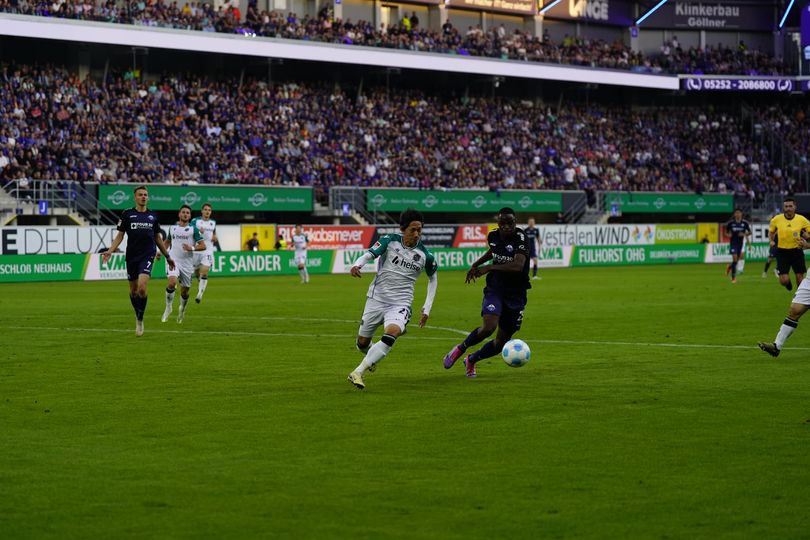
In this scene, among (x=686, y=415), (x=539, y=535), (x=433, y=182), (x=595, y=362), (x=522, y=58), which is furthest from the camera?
(x=522, y=58)

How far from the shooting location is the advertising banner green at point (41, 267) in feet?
138

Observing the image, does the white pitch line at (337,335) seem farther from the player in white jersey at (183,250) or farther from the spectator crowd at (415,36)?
the spectator crowd at (415,36)

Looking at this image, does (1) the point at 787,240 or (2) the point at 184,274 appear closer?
(2) the point at 184,274

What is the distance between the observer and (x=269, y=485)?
26.7 feet

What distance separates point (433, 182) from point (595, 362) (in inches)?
1821

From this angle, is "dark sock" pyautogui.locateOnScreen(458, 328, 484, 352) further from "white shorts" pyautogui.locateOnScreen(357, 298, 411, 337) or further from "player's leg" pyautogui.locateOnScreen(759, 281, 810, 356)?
"player's leg" pyautogui.locateOnScreen(759, 281, 810, 356)

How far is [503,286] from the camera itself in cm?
1452

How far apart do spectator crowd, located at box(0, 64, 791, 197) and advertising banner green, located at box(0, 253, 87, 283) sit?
18.3 ft

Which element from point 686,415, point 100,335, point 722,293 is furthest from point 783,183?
point 686,415

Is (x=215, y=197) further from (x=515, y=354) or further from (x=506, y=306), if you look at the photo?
(x=515, y=354)

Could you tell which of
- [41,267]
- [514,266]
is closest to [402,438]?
[514,266]

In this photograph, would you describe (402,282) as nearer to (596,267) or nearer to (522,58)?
(596,267)

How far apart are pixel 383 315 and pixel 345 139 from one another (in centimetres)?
4809

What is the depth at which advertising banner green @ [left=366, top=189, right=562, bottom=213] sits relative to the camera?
193 feet
